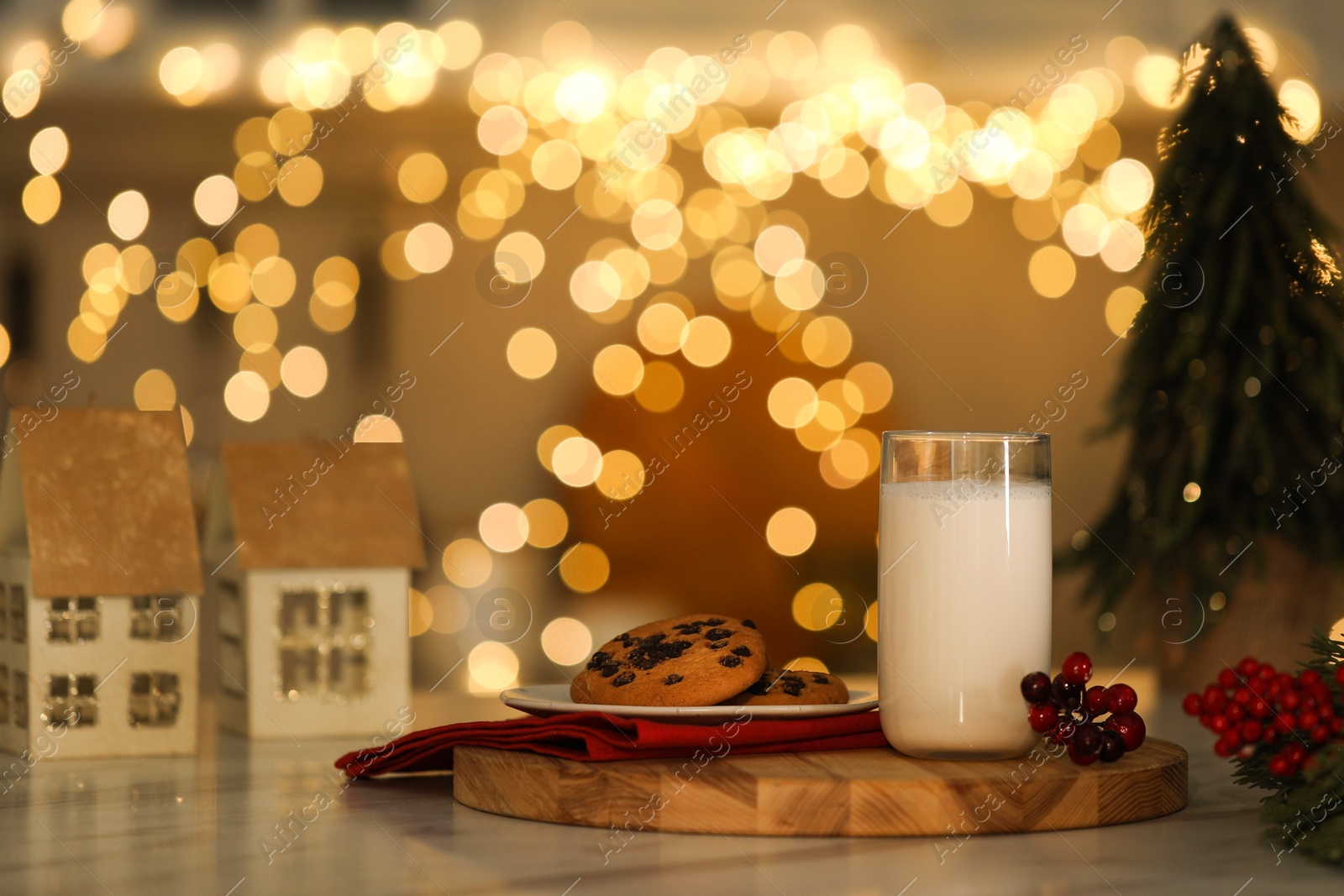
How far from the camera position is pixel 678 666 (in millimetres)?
929

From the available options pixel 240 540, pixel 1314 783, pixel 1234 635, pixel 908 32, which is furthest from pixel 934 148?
pixel 1314 783

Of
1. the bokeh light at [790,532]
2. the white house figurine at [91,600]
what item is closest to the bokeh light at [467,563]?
the bokeh light at [790,532]

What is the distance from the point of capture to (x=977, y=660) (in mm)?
867

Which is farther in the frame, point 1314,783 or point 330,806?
point 330,806

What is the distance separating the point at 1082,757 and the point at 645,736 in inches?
10.9

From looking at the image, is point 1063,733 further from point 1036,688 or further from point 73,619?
point 73,619

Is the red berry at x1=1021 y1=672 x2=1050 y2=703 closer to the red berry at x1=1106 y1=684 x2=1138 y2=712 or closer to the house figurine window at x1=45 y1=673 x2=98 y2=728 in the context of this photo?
the red berry at x1=1106 y1=684 x2=1138 y2=712

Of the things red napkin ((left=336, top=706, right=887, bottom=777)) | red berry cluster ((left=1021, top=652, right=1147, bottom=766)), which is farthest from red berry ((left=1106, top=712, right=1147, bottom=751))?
red napkin ((left=336, top=706, right=887, bottom=777))

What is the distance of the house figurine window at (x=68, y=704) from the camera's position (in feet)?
3.70

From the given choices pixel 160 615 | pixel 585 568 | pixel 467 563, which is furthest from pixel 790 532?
pixel 160 615

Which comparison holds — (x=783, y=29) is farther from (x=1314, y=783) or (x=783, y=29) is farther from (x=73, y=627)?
(x=1314, y=783)

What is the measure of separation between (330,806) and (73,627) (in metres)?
0.37

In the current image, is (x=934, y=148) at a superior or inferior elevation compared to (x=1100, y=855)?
superior

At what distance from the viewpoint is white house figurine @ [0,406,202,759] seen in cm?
113
